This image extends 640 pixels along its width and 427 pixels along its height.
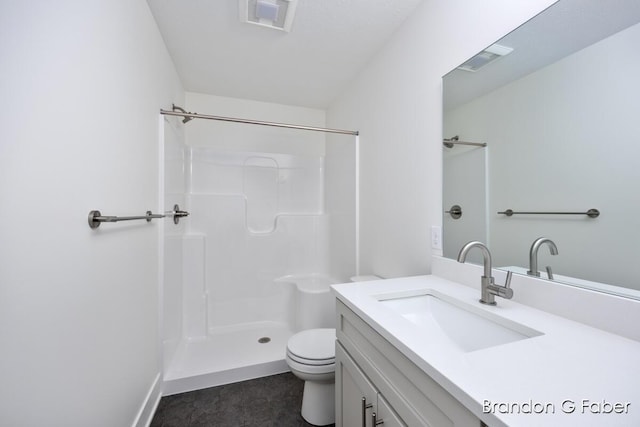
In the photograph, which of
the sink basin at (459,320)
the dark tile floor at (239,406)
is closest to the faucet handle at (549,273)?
the sink basin at (459,320)

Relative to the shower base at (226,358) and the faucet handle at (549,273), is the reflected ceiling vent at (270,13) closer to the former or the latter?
the faucet handle at (549,273)

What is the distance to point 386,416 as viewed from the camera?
0.74 m

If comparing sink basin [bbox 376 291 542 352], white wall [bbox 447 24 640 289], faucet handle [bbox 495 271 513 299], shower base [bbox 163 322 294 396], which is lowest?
shower base [bbox 163 322 294 396]

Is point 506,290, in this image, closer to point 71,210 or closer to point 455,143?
point 455,143

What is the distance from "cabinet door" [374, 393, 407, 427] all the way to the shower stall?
4.36 ft

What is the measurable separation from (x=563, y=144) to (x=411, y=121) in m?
0.82

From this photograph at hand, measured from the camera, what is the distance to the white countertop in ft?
1.34

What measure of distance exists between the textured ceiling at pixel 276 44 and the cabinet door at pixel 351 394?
181 cm

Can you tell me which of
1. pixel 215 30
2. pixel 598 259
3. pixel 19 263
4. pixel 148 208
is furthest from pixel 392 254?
pixel 215 30

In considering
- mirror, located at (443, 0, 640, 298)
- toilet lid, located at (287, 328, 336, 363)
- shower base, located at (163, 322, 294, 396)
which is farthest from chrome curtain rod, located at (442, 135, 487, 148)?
shower base, located at (163, 322, 294, 396)

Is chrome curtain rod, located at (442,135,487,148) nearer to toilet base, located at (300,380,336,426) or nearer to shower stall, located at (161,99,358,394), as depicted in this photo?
shower stall, located at (161,99,358,394)

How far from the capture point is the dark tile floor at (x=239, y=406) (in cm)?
143

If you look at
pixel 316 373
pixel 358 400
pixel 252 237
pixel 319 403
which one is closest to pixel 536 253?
pixel 358 400

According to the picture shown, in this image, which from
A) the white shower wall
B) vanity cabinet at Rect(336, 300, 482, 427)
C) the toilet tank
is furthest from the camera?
the white shower wall
